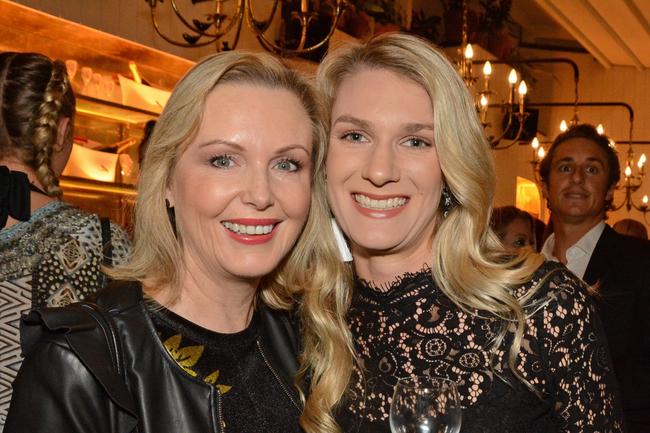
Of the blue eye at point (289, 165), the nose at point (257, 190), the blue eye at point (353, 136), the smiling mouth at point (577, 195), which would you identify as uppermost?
the blue eye at point (353, 136)

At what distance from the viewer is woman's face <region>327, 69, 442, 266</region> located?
2150 mm

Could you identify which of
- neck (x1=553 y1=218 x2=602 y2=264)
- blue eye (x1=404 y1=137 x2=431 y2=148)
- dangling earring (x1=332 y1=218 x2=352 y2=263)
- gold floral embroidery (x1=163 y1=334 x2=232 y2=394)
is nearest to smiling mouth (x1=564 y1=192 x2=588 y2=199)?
neck (x1=553 y1=218 x2=602 y2=264)

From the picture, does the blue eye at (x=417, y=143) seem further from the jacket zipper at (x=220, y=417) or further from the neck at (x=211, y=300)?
the jacket zipper at (x=220, y=417)

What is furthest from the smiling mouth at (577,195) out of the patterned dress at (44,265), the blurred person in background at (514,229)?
the patterned dress at (44,265)

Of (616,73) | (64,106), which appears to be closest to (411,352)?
(64,106)

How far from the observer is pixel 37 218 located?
268 cm

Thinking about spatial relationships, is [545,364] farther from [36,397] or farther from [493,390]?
[36,397]

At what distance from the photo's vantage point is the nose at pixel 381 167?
6.92ft

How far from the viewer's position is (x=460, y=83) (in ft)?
7.27

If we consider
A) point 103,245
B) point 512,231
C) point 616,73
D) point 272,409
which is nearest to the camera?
point 272,409

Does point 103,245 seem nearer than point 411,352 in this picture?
No

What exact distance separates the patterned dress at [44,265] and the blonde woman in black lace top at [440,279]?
840 millimetres

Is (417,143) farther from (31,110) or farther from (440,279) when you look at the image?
(31,110)

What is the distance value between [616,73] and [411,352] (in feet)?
38.4
